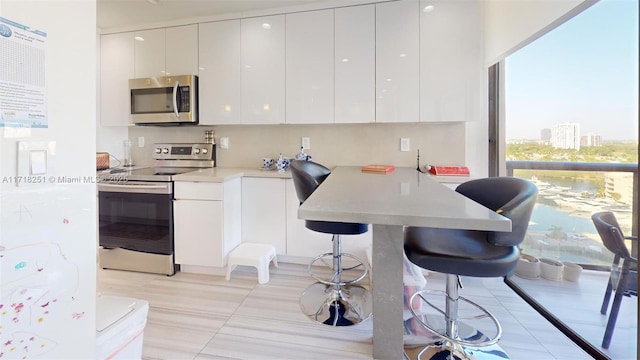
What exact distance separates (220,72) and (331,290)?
231cm

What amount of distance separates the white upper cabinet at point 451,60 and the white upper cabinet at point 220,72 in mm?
1759

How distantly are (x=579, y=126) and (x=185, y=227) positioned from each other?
2.87m

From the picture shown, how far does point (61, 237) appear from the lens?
877mm

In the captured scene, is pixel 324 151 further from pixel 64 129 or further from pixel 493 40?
pixel 64 129

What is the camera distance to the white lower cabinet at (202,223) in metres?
2.37

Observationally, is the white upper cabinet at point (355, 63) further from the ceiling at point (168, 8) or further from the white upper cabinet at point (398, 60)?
the ceiling at point (168, 8)

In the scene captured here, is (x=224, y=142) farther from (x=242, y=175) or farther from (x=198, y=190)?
(x=198, y=190)

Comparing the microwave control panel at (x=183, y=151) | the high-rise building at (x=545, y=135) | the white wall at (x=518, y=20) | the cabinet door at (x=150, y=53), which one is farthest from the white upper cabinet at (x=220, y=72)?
the high-rise building at (x=545, y=135)

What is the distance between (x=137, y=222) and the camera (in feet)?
7.98

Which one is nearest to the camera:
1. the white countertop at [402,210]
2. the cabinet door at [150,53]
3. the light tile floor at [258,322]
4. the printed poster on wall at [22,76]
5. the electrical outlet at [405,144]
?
the printed poster on wall at [22,76]

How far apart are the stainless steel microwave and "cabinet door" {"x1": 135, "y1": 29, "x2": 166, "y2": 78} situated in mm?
155

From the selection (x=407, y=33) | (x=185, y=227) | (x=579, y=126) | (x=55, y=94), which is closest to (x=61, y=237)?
(x=55, y=94)

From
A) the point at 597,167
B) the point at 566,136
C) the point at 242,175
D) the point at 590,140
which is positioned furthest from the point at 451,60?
the point at 242,175

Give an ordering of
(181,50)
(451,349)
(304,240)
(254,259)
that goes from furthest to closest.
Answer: (181,50) → (304,240) → (254,259) → (451,349)
